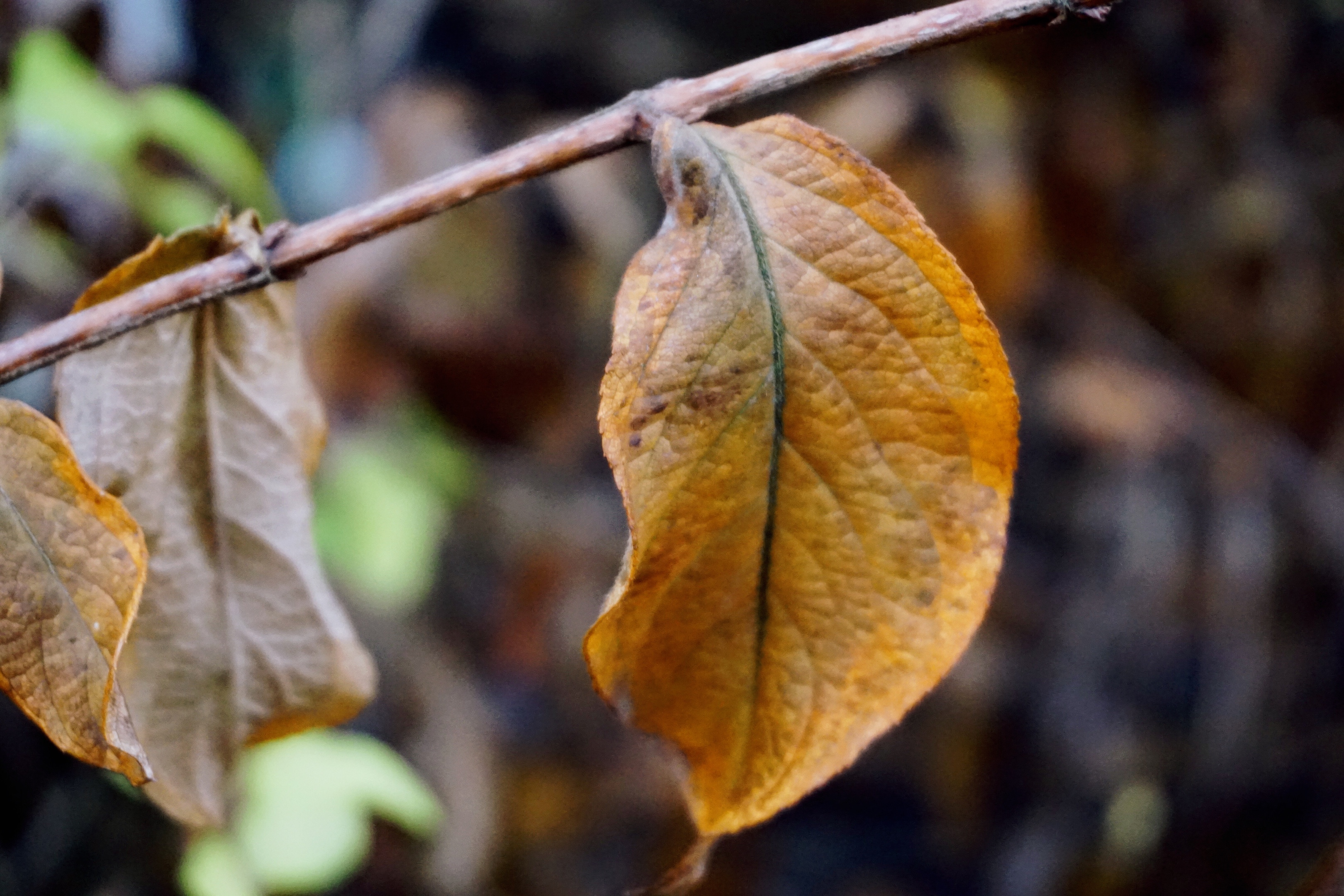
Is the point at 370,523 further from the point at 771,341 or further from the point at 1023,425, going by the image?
the point at 1023,425

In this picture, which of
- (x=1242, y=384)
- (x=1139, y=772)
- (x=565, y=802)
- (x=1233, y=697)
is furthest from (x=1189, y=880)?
(x=565, y=802)

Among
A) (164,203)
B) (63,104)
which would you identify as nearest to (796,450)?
(63,104)

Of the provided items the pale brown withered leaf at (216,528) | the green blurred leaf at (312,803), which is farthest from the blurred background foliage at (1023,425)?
the pale brown withered leaf at (216,528)

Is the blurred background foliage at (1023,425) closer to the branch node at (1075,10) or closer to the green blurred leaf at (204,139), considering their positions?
the green blurred leaf at (204,139)

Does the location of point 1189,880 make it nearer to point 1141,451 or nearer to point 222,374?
point 1141,451

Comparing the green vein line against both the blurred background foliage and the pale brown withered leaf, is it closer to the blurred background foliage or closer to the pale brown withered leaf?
the pale brown withered leaf
